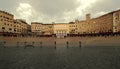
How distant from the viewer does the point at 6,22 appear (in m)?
121

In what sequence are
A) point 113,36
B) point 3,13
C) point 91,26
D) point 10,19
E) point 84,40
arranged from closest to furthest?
point 113,36
point 84,40
point 3,13
point 10,19
point 91,26

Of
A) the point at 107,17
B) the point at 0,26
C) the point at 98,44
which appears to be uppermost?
the point at 107,17

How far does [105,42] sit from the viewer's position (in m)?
94.8

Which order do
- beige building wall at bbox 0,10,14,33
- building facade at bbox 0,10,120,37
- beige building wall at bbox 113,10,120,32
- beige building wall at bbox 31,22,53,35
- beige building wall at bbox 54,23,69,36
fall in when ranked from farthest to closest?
beige building wall at bbox 54,23,69,36, beige building wall at bbox 31,22,53,35, building facade at bbox 0,10,120,37, beige building wall at bbox 113,10,120,32, beige building wall at bbox 0,10,14,33

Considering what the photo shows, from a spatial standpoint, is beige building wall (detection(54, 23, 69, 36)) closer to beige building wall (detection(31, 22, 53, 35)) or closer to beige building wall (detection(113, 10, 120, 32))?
beige building wall (detection(31, 22, 53, 35))

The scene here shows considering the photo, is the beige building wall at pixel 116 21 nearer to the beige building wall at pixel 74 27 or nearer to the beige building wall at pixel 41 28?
the beige building wall at pixel 74 27

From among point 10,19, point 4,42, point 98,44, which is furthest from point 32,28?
point 98,44

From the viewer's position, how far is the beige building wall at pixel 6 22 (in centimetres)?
11581

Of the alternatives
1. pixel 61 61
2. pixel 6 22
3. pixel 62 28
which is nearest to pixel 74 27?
pixel 62 28

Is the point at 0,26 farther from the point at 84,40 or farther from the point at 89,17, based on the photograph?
the point at 89,17

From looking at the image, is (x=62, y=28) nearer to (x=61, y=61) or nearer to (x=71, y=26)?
(x=71, y=26)

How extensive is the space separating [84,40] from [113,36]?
2383 cm

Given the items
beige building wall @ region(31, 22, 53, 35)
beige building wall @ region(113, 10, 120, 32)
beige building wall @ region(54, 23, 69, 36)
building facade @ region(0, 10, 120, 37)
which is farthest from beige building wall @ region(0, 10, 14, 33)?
beige building wall @ region(113, 10, 120, 32)

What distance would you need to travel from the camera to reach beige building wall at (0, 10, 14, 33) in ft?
380
